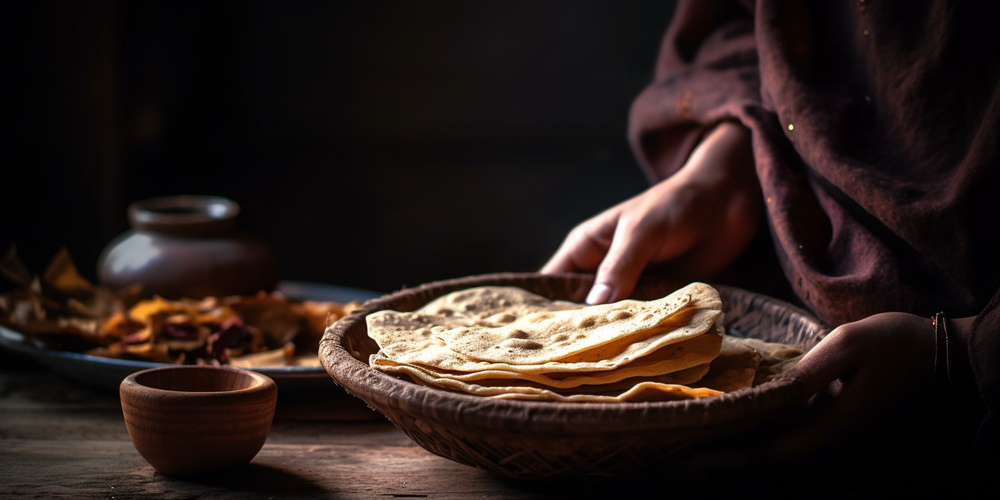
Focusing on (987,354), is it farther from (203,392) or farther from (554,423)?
(203,392)

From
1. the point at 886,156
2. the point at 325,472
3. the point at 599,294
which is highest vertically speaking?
the point at 886,156

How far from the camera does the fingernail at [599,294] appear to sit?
86 centimetres

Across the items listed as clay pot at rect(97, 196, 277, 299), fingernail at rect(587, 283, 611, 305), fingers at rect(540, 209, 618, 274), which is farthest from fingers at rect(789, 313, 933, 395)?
clay pot at rect(97, 196, 277, 299)

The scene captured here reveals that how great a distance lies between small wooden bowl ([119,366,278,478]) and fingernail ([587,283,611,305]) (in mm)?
341

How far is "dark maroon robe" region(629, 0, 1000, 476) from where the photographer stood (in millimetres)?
753

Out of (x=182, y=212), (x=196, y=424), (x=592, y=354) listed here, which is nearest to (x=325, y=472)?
(x=196, y=424)

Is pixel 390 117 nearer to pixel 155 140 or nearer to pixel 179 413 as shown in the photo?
pixel 155 140

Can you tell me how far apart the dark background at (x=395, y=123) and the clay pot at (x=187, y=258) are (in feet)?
3.00

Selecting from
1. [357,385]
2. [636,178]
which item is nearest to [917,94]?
[357,385]

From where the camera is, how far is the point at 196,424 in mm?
664

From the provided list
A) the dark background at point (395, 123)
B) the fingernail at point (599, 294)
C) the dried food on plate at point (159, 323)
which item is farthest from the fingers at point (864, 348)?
the dark background at point (395, 123)

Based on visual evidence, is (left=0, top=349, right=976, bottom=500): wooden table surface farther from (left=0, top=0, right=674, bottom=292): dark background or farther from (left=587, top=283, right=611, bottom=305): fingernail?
(left=0, top=0, right=674, bottom=292): dark background

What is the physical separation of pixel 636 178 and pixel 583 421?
5.93 feet

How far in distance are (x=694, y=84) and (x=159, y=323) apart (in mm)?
779
